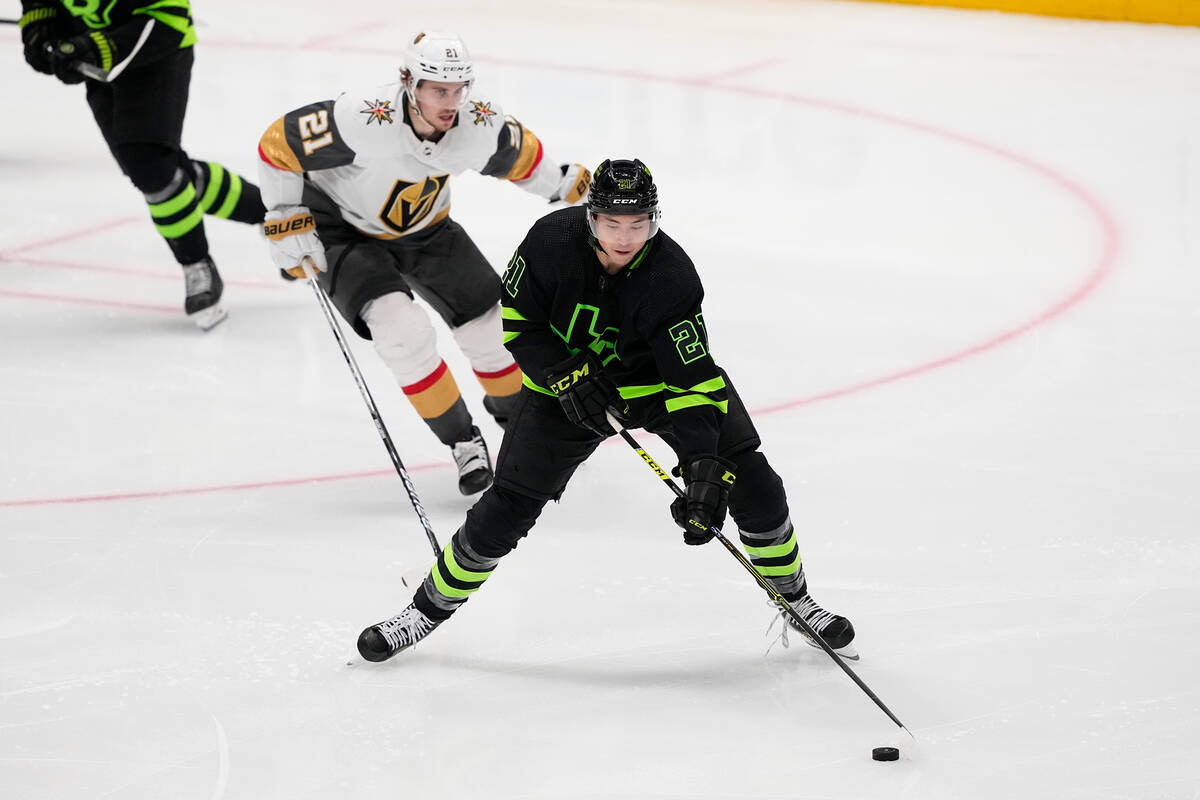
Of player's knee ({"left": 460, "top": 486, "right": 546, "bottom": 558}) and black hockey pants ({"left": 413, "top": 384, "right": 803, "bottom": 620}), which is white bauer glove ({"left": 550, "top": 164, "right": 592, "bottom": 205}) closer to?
black hockey pants ({"left": 413, "top": 384, "right": 803, "bottom": 620})

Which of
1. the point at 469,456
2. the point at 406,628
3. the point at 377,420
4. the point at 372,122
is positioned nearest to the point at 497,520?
the point at 406,628

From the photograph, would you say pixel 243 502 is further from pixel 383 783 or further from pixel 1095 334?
pixel 1095 334

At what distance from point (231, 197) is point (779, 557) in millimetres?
2744

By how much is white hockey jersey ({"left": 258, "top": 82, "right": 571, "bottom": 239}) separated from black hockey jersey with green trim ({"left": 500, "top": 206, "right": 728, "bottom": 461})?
84cm

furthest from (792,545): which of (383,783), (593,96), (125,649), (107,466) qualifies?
(593,96)

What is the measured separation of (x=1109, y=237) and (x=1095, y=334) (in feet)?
2.99

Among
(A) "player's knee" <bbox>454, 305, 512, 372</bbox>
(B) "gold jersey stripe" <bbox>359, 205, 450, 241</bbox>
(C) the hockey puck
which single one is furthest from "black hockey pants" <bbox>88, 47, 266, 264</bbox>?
(C) the hockey puck

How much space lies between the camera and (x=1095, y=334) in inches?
167

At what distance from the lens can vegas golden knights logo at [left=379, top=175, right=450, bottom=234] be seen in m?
3.43

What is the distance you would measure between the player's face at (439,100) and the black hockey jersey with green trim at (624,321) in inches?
28.6

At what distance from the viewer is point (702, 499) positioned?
7.85 ft

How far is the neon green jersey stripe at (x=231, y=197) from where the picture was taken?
4727 millimetres

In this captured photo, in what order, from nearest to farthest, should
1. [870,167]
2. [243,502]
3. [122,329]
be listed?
[243,502] → [122,329] → [870,167]

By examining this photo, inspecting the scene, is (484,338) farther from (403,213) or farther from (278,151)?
(278,151)
